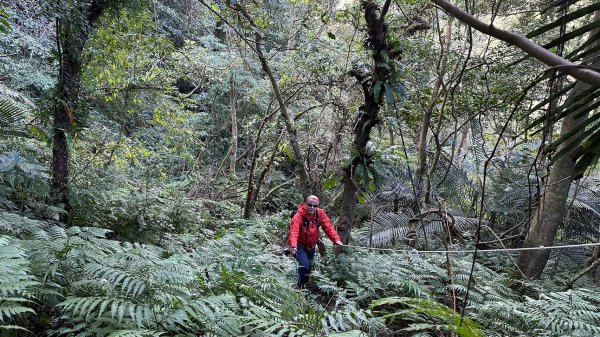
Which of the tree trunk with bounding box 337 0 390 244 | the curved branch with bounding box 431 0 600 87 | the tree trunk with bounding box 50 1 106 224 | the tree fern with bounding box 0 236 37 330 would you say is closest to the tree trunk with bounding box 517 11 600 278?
the tree trunk with bounding box 337 0 390 244

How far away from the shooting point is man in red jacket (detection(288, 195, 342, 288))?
569 cm

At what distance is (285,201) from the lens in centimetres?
1153

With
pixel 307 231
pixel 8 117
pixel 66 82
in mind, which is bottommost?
pixel 307 231

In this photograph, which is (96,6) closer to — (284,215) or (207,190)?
(284,215)

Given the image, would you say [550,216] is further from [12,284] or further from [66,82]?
[66,82]

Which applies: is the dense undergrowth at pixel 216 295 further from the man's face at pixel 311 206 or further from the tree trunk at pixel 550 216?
the man's face at pixel 311 206

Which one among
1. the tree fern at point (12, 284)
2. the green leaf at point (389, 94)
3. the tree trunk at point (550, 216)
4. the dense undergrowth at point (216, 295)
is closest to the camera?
the tree fern at point (12, 284)

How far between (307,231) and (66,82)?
138 inches

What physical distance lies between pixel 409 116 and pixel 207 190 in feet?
17.9

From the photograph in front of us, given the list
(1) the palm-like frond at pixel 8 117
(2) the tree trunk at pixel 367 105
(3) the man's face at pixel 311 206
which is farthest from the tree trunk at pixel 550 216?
(1) the palm-like frond at pixel 8 117

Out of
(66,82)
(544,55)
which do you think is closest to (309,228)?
(66,82)

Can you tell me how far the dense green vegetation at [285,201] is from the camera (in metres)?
2.66

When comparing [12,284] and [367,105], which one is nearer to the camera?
[12,284]

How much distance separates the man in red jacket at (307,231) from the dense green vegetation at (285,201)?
0.64ft
